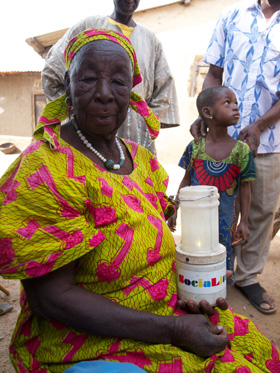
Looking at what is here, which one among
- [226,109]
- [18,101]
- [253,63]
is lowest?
[226,109]

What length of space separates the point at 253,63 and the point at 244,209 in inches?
43.3

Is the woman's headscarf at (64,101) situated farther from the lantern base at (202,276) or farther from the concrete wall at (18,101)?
the concrete wall at (18,101)

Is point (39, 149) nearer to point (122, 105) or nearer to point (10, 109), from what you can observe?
point (122, 105)

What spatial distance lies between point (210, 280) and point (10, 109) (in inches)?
693

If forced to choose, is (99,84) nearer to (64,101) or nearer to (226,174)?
(64,101)

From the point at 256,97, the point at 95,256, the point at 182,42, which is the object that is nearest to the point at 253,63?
the point at 256,97

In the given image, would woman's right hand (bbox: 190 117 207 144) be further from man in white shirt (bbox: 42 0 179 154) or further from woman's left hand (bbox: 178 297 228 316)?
woman's left hand (bbox: 178 297 228 316)

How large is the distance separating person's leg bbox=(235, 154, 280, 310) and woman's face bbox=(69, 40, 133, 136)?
189cm

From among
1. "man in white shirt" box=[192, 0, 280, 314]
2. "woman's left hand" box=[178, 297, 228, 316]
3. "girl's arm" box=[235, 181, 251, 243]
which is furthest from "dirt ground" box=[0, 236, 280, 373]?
"woman's left hand" box=[178, 297, 228, 316]

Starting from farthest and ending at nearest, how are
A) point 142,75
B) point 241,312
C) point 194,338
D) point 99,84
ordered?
point 142,75
point 241,312
point 99,84
point 194,338

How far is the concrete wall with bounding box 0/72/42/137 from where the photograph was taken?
56.7 ft

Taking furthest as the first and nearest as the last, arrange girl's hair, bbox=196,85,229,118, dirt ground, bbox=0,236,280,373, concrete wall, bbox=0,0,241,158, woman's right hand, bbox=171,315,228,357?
concrete wall, bbox=0,0,241,158 < girl's hair, bbox=196,85,229,118 < dirt ground, bbox=0,236,280,373 < woman's right hand, bbox=171,315,228,357

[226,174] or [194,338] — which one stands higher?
[226,174]

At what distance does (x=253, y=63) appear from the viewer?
3.03 metres
